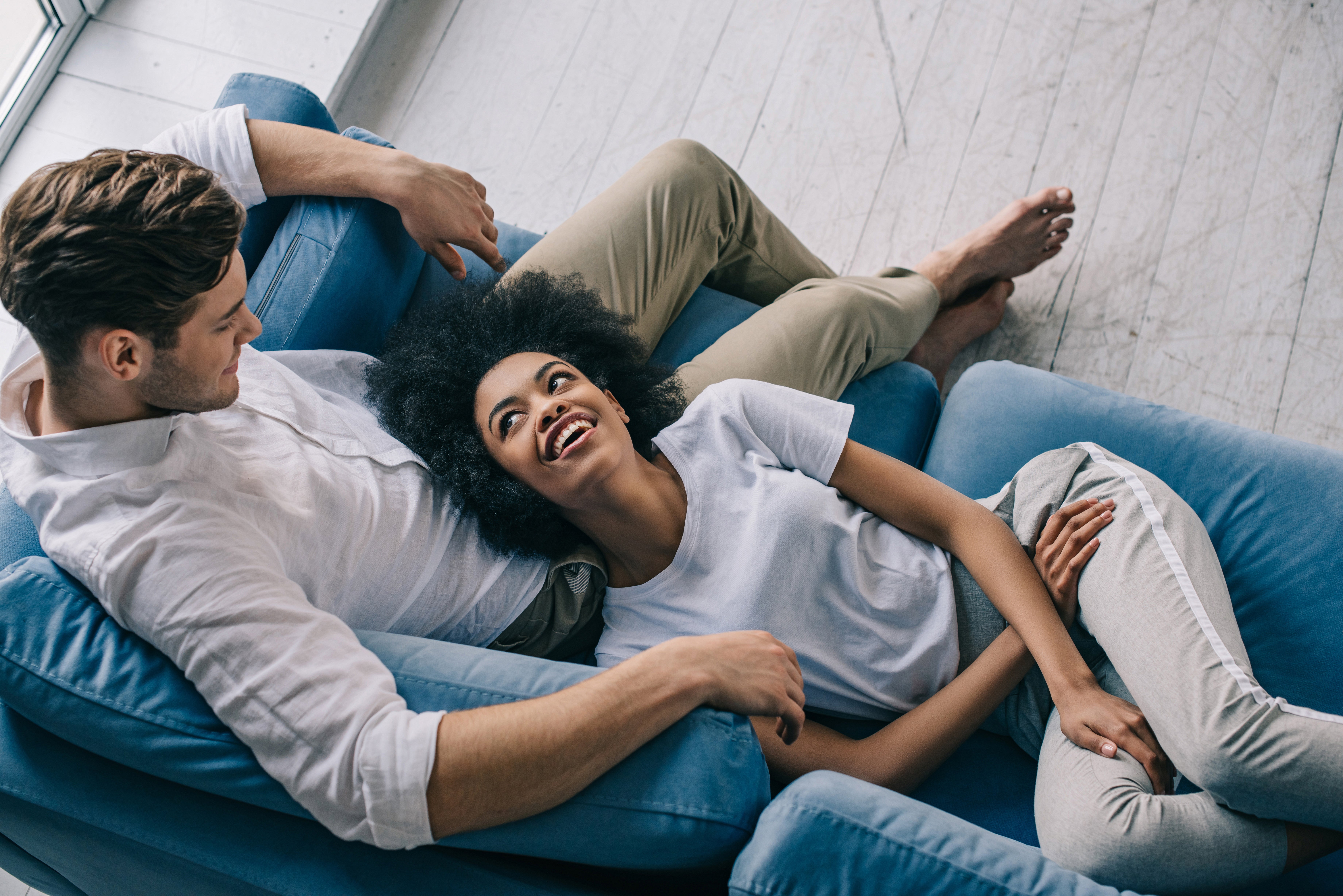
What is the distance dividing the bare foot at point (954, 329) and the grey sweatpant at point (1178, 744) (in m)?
0.76

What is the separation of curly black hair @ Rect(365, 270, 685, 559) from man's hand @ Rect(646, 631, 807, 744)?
392mm

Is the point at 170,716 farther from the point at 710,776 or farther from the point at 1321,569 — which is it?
the point at 1321,569

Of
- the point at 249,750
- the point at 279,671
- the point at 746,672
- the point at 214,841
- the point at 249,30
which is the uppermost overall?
the point at 249,30

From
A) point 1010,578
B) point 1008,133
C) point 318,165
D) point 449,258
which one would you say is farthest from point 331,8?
point 1010,578

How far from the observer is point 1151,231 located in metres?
2.06

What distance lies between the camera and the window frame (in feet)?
7.55

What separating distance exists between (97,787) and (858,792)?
36.4 inches

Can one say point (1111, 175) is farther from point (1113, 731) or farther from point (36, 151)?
point (36, 151)

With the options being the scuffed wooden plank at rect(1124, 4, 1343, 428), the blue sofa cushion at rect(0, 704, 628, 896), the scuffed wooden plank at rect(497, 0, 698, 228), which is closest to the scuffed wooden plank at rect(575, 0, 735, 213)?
the scuffed wooden plank at rect(497, 0, 698, 228)

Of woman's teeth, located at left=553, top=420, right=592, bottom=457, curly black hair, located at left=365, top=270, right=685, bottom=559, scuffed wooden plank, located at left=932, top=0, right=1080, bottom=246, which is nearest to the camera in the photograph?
woman's teeth, located at left=553, top=420, right=592, bottom=457

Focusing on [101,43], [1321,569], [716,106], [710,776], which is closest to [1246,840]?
[1321,569]

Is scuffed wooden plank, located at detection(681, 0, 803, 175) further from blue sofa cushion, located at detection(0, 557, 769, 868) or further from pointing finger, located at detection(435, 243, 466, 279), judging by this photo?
blue sofa cushion, located at detection(0, 557, 769, 868)

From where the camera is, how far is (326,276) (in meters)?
1.51

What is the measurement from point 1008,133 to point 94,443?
7.04 ft
